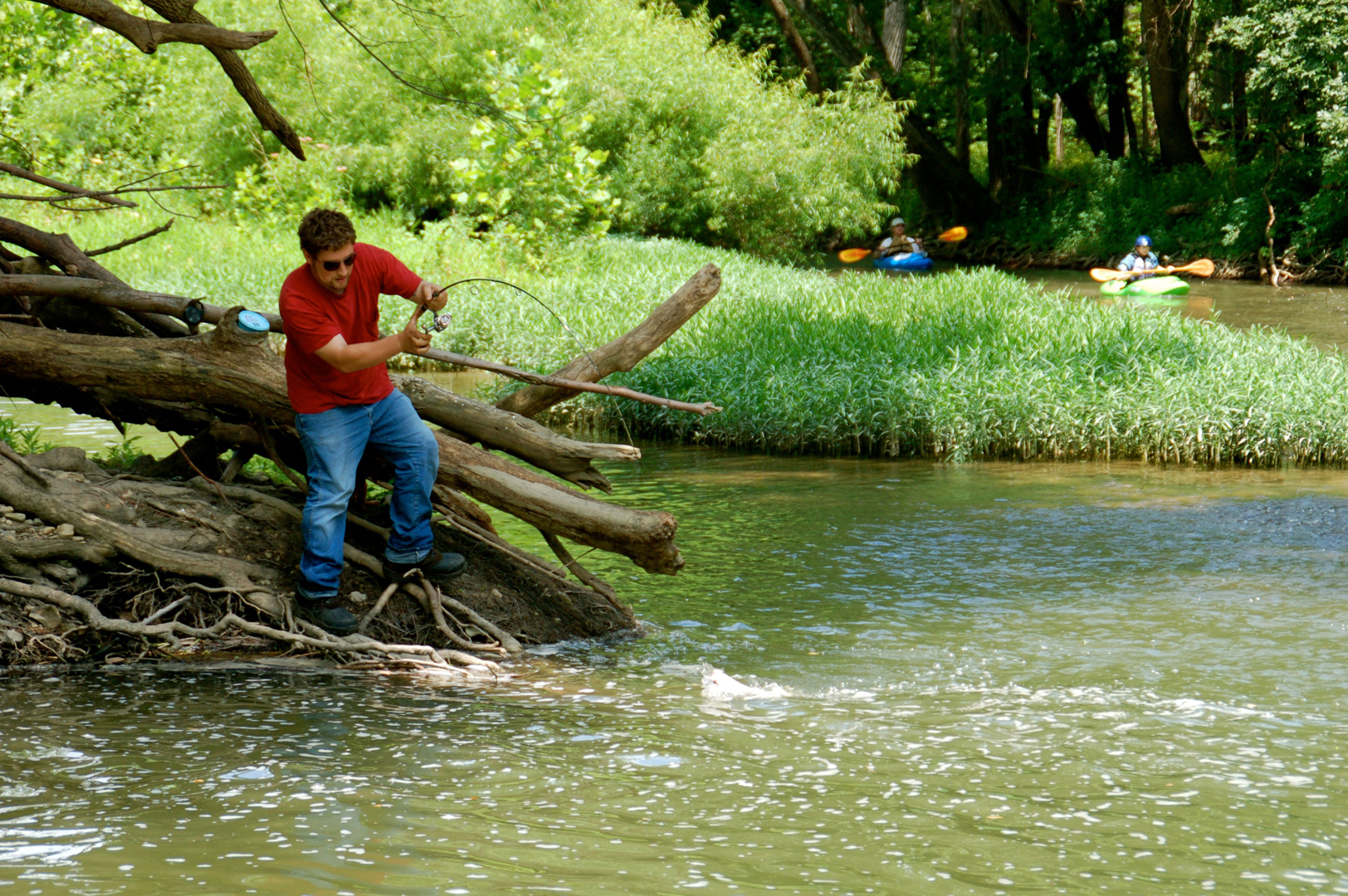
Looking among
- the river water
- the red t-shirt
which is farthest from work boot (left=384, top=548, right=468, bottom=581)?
the red t-shirt

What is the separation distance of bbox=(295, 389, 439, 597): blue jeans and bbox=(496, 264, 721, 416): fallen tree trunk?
839mm

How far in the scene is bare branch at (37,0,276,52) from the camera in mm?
5879

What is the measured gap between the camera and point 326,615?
223 inches

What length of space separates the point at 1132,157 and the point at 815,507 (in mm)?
28103

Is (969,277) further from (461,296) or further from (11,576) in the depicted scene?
(11,576)

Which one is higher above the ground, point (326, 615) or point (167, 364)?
point (167, 364)

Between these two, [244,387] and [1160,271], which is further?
[1160,271]

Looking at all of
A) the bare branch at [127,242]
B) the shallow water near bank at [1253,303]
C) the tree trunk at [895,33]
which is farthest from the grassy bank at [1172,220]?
the bare branch at [127,242]

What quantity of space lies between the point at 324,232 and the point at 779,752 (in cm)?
259

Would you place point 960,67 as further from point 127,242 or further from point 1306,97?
point 127,242

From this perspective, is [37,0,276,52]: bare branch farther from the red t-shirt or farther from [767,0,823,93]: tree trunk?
[767,0,823,93]: tree trunk

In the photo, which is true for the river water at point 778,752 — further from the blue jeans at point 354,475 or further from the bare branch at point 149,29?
the bare branch at point 149,29

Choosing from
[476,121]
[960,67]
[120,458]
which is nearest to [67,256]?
[120,458]

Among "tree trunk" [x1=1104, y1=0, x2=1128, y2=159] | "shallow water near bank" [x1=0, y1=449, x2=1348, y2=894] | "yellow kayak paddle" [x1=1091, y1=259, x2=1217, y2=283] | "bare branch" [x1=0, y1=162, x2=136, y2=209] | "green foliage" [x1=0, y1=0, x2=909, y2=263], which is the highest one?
"tree trunk" [x1=1104, y1=0, x2=1128, y2=159]
